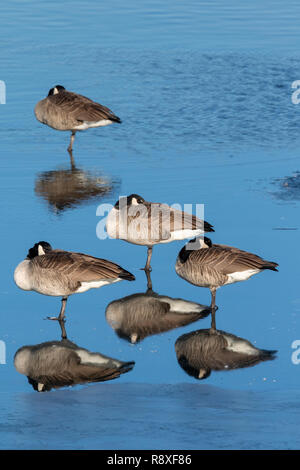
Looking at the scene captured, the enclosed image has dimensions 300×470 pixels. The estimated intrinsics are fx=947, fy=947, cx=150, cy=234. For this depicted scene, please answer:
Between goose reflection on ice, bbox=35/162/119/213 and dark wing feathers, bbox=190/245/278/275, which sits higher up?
goose reflection on ice, bbox=35/162/119/213

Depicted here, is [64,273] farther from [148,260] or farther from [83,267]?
[148,260]

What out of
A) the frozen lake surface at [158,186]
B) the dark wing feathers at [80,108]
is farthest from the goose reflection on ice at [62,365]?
the dark wing feathers at [80,108]

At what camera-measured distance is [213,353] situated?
8875 mm

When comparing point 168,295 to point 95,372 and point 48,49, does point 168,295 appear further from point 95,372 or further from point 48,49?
point 48,49

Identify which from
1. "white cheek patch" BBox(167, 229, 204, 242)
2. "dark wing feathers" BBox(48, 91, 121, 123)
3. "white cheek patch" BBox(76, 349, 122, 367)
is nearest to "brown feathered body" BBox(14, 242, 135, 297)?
"white cheek patch" BBox(76, 349, 122, 367)

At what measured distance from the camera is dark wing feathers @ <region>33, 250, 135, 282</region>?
9586 mm

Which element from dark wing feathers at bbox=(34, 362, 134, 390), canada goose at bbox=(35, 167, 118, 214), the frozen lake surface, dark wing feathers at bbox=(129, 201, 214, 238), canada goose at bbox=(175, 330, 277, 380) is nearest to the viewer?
the frozen lake surface

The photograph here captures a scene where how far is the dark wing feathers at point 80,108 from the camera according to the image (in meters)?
15.6

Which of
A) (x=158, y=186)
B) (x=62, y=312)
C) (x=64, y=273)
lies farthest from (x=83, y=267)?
(x=158, y=186)

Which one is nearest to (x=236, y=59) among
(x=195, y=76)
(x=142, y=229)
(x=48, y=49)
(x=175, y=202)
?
(x=195, y=76)

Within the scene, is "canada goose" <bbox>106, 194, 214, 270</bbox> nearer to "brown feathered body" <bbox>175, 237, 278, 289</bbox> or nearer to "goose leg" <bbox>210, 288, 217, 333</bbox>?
"brown feathered body" <bbox>175, 237, 278, 289</bbox>

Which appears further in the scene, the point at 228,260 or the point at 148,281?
the point at 148,281

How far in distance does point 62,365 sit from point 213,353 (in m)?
1.42

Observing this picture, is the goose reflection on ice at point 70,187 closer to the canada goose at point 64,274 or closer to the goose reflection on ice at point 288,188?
the goose reflection on ice at point 288,188
